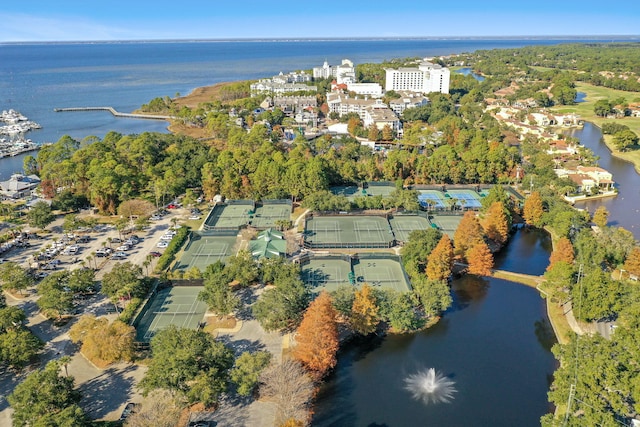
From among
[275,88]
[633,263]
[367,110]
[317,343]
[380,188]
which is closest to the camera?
[317,343]

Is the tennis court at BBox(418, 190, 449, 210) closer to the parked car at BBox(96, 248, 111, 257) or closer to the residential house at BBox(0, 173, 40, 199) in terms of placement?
the parked car at BBox(96, 248, 111, 257)

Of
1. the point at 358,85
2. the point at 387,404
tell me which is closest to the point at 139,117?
the point at 358,85

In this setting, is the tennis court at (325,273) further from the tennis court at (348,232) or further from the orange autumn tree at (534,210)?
the orange autumn tree at (534,210)

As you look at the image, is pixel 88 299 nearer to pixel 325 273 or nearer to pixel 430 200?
pixel 325 273

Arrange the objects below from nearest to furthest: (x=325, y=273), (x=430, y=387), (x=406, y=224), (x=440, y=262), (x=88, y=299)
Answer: (x=430, y=387) → (x=88, y=299) → (x=440, y=262) → (x=325, y=273) → (x=406, y=224)

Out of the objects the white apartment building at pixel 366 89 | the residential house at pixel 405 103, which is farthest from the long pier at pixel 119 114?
the residential house at pixel 405 103

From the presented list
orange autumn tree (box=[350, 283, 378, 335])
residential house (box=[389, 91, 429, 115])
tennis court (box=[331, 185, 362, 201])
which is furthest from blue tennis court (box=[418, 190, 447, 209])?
residential house (box=[389, 91, 429, 115])

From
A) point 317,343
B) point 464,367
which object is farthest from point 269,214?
point 464,367
